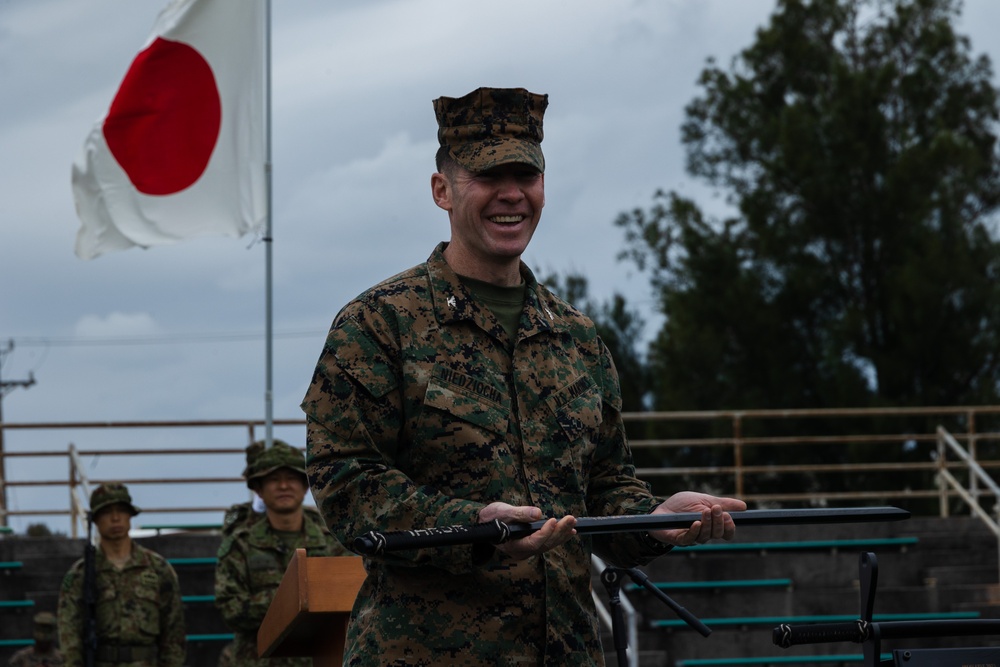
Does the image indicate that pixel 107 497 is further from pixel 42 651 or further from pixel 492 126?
pixel 492 126

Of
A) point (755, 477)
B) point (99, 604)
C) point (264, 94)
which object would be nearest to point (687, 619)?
point (99, 604)

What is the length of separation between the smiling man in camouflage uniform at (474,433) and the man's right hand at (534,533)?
57mm

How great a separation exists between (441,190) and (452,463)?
645mm

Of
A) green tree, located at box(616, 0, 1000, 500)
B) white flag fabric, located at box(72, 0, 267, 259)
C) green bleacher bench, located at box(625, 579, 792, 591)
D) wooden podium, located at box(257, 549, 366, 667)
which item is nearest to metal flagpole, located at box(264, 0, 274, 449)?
white flag fabric, located at box(72, 0, 267, 259)

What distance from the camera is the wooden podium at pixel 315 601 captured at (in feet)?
13.7

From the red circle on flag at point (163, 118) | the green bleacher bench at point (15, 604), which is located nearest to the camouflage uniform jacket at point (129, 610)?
the green bleacher bench at point (15, 604)

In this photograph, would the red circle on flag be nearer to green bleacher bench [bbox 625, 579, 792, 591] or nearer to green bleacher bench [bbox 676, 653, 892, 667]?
green bleacher bench [bbox 625, 579, 792, 591]

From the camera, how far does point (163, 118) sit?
13.4 metres

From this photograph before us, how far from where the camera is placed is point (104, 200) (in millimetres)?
13367

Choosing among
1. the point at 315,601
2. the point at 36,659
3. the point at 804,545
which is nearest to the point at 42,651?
the point at 36,659

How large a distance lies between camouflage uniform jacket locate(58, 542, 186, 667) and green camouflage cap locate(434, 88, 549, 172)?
699cm

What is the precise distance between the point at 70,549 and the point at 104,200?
3.06m

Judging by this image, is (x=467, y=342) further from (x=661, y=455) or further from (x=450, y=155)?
(x=661, y=455)

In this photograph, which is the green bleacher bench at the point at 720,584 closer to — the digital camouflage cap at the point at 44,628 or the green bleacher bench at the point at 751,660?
the green bleacher bench at the point at 751,660
